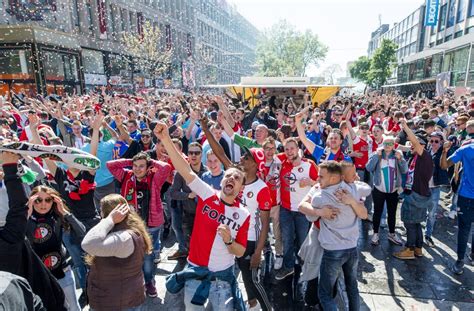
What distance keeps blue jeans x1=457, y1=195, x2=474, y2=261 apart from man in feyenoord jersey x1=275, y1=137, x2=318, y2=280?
2.24 m

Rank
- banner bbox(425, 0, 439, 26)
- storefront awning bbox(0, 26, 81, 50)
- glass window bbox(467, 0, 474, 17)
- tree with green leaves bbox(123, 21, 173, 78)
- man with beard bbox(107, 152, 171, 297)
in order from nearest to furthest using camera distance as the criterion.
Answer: man with beard bbox(107, 152, 171, 297)
storefront awning bbox(0, 26, 81, 50)
tree with green leaves bbox(123, 21, 173, 78)
glass window bbox(467, 0, 474, 17)
banner bbox(425, 0, 439, 26)

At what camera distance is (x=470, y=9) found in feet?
121

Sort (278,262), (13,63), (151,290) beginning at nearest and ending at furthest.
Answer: (151,290) < (278,262) < (13,63)

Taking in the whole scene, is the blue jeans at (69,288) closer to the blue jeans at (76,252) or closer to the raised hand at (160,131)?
the blue jeans at (76,252)

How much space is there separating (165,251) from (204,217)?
3.12 metres

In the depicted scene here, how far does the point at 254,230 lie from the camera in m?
3.83

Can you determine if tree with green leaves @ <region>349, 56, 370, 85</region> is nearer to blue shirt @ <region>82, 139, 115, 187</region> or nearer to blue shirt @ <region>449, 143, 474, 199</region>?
blue shirt @ <region>449, 143, 474, 199</region>

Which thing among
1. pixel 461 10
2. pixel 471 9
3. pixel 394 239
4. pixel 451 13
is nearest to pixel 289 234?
pixel 394 239

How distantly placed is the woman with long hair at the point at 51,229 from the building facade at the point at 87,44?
2332cm

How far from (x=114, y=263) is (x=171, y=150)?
1.06m

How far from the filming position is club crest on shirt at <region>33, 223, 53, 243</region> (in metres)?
3.21

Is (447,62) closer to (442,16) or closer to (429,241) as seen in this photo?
(442,16)

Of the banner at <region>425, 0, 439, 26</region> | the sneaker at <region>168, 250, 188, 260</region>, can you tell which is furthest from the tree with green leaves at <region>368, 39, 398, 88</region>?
the sneaker at <region>168, 250, 188, 260</region>

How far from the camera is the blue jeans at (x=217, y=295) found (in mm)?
2910
